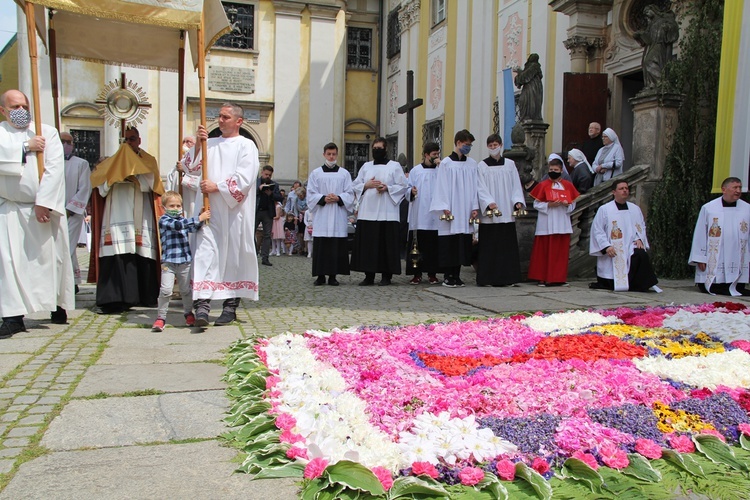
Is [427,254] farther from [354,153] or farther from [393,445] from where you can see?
[354,153]

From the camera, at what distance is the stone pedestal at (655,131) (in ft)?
32.6

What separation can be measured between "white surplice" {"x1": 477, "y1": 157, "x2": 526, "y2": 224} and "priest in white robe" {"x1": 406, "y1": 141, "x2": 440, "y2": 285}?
0.67m

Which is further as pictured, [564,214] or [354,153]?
[354,153]

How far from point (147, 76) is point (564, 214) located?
18.2 m

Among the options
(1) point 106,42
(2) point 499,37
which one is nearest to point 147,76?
(2) point 499,37

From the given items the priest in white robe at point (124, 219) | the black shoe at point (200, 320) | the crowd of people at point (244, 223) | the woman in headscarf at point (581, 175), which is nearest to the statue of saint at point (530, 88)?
the crowd of people at point (244, 223)

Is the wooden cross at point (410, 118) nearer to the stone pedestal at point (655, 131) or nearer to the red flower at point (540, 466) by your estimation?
the stone pedestal at point (655, 131)

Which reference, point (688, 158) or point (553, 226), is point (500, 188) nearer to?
point (553, 226)

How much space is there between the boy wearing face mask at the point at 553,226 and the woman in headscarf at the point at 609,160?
191cm

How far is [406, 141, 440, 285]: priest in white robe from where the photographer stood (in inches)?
384

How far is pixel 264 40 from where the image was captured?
25.2 meters

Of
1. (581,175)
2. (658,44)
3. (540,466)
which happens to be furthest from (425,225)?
(540,466)

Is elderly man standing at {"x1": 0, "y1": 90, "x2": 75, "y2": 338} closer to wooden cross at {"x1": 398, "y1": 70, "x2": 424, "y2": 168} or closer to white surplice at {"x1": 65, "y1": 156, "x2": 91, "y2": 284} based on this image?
white surplice at {"x1": 65, "y1": 156, "x2": 91, "y2": 284}

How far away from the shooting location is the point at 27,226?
18.7ft
